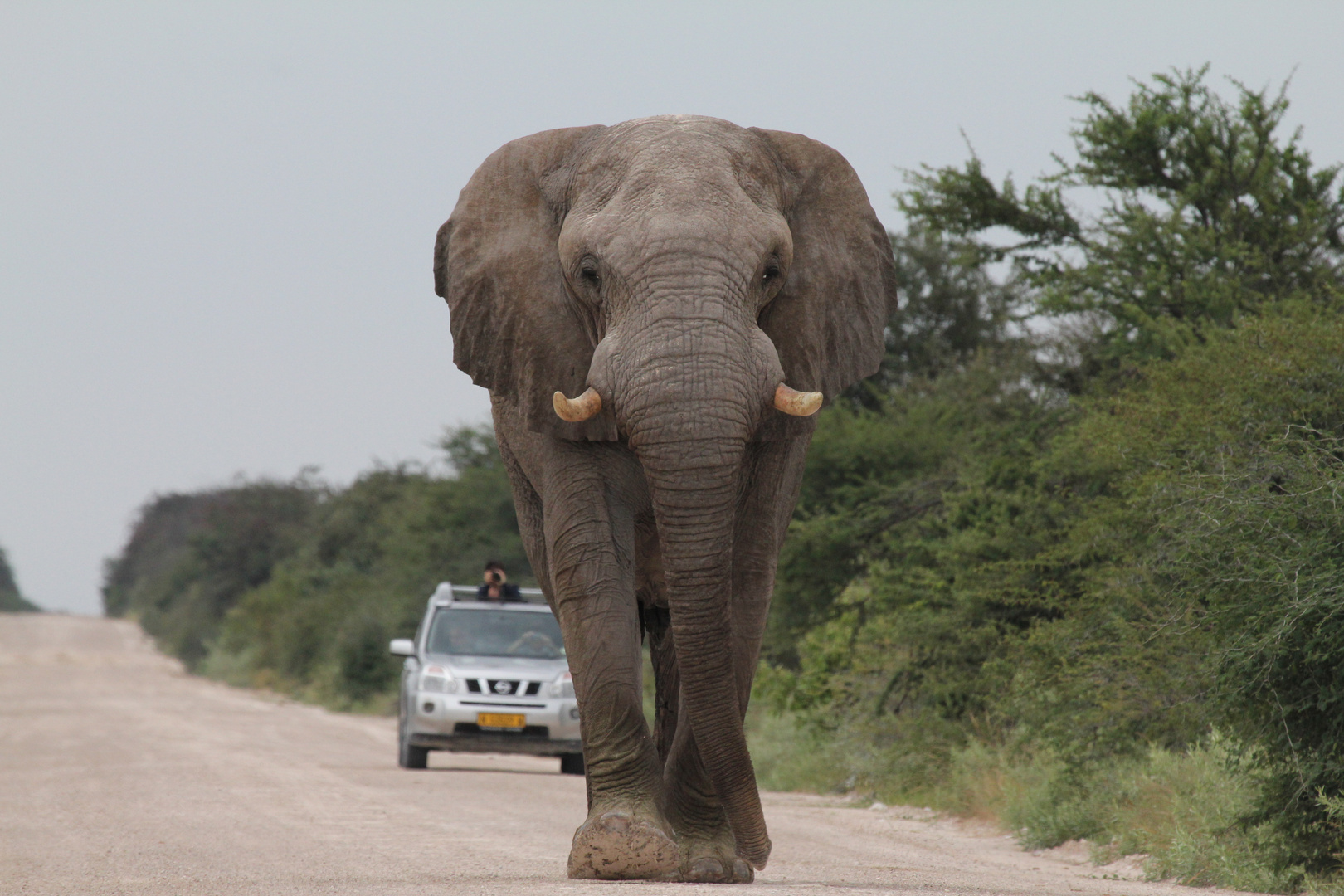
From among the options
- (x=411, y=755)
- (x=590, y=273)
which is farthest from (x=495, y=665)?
(x=590, y=273)

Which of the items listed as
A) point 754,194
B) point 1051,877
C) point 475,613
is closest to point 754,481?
point 754,194

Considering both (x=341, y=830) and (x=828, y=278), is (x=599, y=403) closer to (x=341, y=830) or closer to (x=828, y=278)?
(x=828, y=278)

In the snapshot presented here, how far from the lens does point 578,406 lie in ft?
21.8

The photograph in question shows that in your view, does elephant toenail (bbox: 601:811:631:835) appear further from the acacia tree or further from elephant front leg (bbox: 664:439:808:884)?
the acacia tree

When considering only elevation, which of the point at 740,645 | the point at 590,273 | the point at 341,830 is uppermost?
the point at 590,273

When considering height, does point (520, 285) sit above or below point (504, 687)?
above

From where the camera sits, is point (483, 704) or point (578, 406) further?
point (483, 704)

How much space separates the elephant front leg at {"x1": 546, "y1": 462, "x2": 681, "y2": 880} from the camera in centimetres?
705

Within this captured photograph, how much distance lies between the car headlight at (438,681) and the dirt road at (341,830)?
35.7 inches

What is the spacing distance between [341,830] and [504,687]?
7.85m

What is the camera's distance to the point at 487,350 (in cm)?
761

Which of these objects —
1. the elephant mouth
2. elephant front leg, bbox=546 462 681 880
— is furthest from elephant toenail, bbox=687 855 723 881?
the elephant mouth

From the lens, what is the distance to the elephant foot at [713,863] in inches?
283

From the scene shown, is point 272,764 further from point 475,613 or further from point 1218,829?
point 1218,829
